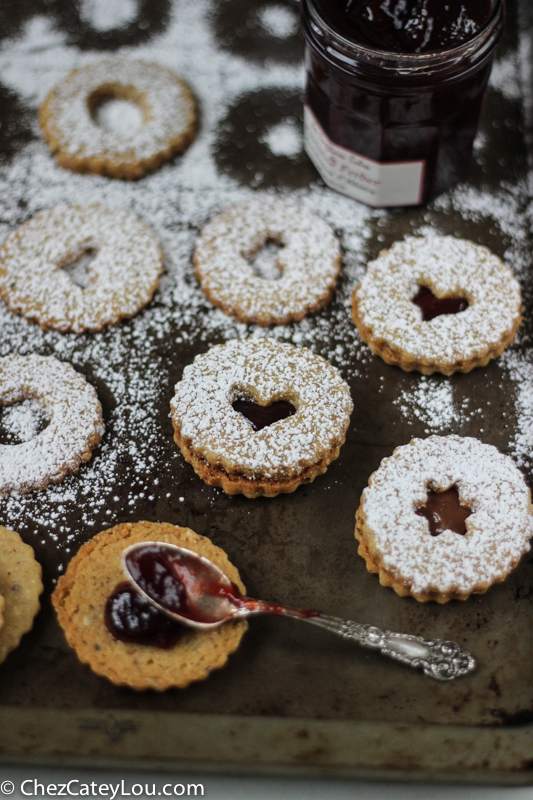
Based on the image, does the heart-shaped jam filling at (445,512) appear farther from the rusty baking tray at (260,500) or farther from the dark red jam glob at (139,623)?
the dark red jam glob at (139,623)

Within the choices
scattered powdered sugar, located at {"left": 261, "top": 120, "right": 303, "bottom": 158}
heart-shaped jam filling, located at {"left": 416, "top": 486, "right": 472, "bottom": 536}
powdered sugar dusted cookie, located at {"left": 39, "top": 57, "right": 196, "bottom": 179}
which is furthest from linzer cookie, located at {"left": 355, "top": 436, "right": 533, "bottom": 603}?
powdered sugar dusted cookie, located at {"left": 39, "top": 57, "right": 196, "bottom": 179}

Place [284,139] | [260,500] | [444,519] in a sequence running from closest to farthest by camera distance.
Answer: [444,519] → [260,500] → [284,139]

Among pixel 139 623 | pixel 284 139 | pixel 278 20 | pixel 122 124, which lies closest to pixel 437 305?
pixel 284 139

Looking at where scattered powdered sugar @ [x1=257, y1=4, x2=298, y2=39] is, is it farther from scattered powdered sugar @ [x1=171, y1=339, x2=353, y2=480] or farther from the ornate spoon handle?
the ornate spoon handle

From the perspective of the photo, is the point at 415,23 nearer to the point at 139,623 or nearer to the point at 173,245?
the point at 173,245

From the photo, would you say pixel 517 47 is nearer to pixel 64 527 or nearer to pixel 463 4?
pixel 463 4

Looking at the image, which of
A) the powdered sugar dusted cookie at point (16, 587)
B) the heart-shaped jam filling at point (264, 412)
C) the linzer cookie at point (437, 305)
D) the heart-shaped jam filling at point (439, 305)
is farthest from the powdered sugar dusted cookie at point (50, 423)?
the heart-shaped jam filling at point (439, 305)

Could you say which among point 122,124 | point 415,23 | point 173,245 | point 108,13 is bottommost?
point 173,245
